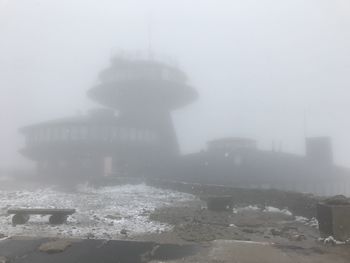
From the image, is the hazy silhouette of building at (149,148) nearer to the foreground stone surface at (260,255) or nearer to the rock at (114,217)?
the rock at (114,217)

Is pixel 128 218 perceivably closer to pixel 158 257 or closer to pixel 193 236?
pixel 193 236

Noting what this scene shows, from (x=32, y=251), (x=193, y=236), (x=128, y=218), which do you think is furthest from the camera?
(x=128, y=218)

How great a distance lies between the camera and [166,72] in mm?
48125

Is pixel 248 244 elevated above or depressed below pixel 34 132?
below

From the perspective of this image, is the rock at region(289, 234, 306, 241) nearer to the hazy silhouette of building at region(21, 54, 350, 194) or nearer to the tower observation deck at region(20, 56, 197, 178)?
the hazy silhouette of building at region(21, 54, 350, 194)

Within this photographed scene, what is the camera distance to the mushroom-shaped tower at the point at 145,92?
47438 mm

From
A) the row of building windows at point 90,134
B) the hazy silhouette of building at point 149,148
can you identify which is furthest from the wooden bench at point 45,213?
the row of building windows at point 90,134

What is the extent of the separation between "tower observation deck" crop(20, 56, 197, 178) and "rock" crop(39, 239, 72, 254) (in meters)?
29.8

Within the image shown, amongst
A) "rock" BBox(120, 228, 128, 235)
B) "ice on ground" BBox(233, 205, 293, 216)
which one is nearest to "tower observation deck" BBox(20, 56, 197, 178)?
"ice on ground" BBox(233, 205, 293, 216)

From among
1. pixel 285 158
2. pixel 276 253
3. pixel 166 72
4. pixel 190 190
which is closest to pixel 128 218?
pixel 276 253

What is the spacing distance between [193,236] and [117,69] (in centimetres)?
4176

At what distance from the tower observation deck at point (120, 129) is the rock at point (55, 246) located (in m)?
29.8

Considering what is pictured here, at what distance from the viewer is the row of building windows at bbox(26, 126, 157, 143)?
1690 inches

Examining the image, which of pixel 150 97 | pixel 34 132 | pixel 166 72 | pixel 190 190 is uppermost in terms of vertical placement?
pixel 166 72
